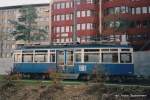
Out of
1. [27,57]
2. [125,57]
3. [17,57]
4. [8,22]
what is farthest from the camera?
[8,22]

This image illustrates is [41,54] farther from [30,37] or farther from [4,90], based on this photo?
[30,37]

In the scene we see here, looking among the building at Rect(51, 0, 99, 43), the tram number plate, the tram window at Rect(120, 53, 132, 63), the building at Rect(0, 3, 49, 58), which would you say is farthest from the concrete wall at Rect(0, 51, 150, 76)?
the building at Rect(0, 3, 49, 58)

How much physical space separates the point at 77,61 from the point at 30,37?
5467cm

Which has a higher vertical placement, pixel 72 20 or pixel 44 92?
pixel 72 20

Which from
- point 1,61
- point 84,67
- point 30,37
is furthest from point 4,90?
point 30,37

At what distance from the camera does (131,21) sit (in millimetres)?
74312

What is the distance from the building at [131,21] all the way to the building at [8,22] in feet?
111

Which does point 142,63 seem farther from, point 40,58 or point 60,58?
point 40,58

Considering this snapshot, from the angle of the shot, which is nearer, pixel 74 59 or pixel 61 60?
pixel 74 59

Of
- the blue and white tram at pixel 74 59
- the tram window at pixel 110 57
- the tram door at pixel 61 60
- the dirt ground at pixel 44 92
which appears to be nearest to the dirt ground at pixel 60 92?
the dirt ground at pixel 44 92

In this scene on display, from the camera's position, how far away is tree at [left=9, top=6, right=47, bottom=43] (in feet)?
298

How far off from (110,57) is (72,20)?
1881 inches

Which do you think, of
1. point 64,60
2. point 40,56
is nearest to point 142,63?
point 64,60

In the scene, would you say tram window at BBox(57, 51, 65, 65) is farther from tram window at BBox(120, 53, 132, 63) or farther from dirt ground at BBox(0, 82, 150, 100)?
dirt ground at BBox(0, 82, 150, 100)
